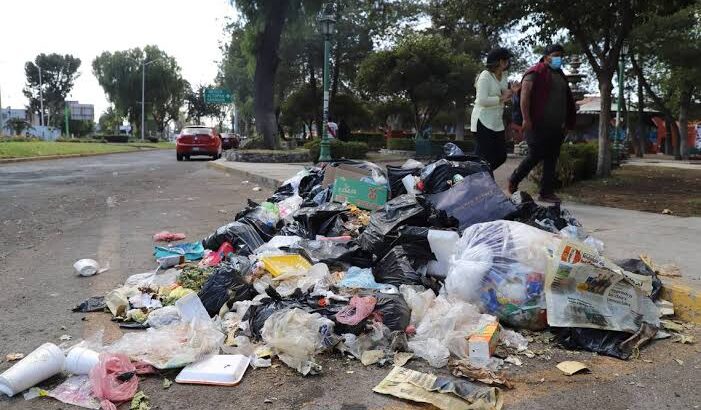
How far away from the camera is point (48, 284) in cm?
437

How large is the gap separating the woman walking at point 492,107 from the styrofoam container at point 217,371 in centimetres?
441

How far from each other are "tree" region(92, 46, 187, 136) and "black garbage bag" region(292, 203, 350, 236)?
2399 inches

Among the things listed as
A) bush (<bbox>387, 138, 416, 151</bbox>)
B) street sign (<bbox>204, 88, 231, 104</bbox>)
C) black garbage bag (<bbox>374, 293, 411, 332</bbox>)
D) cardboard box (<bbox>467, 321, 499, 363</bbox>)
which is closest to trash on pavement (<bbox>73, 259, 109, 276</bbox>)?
black garbage bag (<bbox>374, 293, 411, 332</bbox>)

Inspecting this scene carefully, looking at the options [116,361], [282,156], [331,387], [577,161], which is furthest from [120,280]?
[282,156]

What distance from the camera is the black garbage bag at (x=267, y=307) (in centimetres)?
328

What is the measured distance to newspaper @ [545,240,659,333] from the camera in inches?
128

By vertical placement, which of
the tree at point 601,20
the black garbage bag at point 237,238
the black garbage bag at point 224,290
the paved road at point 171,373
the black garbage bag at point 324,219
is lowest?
the paved road at point 171,373

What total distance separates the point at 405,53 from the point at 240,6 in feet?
21.6

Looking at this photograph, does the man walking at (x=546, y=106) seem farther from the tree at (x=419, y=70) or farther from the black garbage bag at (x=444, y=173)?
the tree at (x=419, y=70)

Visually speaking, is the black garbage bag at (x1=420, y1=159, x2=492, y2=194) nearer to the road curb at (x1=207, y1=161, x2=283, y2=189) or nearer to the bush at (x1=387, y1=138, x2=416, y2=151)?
the road curb at (x1=207, y1=161, x2=283, y2=189)

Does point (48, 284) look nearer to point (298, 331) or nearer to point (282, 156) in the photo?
point (298, 331)

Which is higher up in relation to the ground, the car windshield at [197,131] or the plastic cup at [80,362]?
the car windshield at [197,131]

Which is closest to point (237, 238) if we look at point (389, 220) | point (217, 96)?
point (389, 220)

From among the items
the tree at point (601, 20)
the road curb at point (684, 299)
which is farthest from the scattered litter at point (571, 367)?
the tree at point (601, 20)
